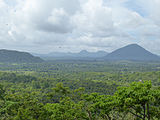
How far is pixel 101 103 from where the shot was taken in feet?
46.6

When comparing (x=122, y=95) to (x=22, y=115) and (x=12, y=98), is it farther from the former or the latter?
Result: (x=12, y=98)

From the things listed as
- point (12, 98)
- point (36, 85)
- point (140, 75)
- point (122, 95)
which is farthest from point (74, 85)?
point (122, 95)

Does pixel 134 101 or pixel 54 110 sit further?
pixel 54 110

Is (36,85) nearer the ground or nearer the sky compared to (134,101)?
nearer the ground

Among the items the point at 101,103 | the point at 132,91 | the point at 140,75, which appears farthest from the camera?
the point at 140,75

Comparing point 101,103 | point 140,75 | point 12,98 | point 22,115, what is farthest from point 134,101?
point 140,75

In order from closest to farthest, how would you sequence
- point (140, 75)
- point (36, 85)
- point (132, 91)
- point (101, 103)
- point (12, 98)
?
point (132, 91)
point (101, 103)
point (12, 98)
point (36, 85)
point (140, 75)

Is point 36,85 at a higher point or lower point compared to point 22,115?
Answer: lower

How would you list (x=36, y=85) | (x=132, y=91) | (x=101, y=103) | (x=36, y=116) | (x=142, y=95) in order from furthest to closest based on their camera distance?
(x=36, y=85) < (x=36, y=116) < (x=101, y=103) < (x=132, y=91) < (x=142, y=95)

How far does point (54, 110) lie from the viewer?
16.0 meters

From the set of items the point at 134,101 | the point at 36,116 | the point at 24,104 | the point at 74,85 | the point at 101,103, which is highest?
the point at 134,101

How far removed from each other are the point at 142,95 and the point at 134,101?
2.71ft

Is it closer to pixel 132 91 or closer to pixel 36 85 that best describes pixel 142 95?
pixel 132 91

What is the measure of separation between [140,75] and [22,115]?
7172 inches
